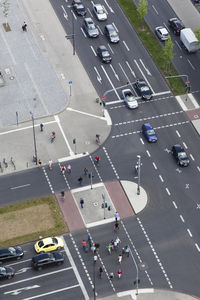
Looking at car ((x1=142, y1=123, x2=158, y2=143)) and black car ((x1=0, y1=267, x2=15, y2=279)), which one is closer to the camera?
black car ((x1=0, y1=267, x2=15, y2=279))

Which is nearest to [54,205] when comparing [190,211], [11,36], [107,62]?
[190,211]

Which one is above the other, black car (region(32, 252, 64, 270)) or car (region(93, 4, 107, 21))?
car (region(93, 4, 107, 21))

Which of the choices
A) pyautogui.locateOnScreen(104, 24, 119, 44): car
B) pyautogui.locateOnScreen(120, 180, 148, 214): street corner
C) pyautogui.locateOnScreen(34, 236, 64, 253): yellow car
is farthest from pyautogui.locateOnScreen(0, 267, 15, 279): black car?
pyautogui.locateOnScreen(104, 24, 119, 44): car

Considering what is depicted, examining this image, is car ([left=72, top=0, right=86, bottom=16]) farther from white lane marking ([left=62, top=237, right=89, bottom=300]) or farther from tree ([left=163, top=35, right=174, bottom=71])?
white lane marking ([left=62, top=237, right=89, bottom=300])

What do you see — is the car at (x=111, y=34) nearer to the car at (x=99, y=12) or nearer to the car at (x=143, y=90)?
the car at (x=99, y=12)

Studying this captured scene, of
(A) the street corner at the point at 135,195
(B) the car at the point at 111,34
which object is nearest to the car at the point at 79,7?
(B) the car at the point at 111,34

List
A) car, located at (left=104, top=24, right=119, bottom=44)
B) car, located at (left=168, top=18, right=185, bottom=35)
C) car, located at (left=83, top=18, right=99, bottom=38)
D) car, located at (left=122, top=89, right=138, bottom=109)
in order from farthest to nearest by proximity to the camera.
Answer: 1. car, located at (left=168, top=18, right=185, bottom=35)
2. car, located at (left=83, top=18, right=99, bottom=38)
3. car, located at (left=104, top=24, right=119, bottom=44)
4. car, located at (left=122, top=89, right=138, bottom=109)

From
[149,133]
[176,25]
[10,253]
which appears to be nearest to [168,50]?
[176,25]
